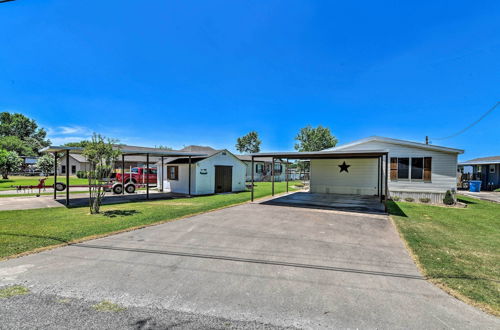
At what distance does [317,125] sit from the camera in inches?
1505

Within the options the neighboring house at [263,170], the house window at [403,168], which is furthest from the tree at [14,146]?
the house window at [403,168]

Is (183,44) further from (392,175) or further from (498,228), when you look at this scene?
(498,228)

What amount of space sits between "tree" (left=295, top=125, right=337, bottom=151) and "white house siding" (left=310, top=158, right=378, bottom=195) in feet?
68.9

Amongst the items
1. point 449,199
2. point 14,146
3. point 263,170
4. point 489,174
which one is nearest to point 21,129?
point 14,146

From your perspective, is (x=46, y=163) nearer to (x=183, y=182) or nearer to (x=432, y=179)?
(x=183, y=182)

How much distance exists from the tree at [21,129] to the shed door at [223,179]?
7330 centimetres

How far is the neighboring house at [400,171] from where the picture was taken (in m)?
12.5

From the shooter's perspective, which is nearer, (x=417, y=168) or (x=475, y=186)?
(x=417, y=168)

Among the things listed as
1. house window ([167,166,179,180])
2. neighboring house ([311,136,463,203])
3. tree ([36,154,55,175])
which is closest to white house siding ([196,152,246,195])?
A: house window ([167,166,179,180])

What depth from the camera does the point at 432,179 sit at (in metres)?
12.7

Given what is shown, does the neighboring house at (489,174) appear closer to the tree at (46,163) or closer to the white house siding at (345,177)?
the white house siding at (345,177)

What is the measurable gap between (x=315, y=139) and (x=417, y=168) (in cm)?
2417

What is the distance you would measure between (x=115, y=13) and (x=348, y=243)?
12222 millimetres

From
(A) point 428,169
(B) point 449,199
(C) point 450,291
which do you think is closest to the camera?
(C) point 450,291
